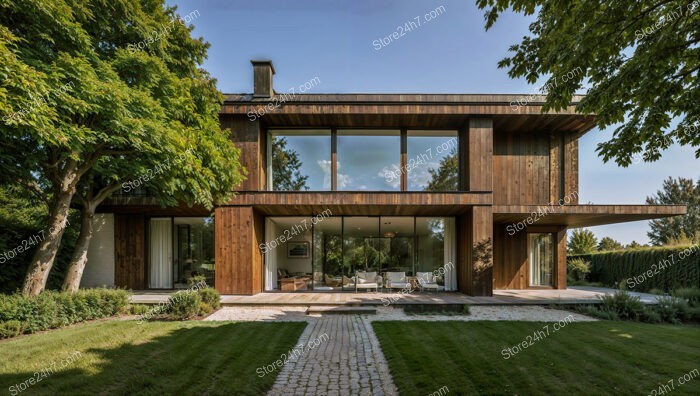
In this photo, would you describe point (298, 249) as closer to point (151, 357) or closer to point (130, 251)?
point (130, 251)

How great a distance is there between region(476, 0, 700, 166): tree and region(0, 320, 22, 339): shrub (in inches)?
389

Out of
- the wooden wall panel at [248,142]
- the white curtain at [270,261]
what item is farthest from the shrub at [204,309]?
the wooden wall panel at [248,142]

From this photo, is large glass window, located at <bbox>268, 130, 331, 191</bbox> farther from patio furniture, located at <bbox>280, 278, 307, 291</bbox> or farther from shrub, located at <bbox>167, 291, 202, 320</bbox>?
shrub, located at <bbox>167, 291, 202, 320</bbox>

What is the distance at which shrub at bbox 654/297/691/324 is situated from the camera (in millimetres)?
8195

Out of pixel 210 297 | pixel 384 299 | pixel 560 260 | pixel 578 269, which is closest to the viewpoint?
pixel 210 297

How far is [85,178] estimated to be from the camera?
8.75m

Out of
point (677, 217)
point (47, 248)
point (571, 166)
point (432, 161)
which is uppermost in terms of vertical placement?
point (432, 161)

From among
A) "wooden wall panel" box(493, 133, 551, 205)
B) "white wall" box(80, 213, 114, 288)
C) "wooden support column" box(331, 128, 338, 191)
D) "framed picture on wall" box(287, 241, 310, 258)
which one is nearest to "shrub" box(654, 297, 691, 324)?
"wooden wall panel" box(493, 133, 551, 205)

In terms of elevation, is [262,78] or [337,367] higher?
[262,78]

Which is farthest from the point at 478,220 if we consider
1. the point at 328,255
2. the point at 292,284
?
the point at 292,284

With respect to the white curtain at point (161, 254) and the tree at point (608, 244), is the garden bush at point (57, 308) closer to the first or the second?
the white curtain at point (161, 254)

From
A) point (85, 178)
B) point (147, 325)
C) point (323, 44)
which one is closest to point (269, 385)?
point (147, 325)

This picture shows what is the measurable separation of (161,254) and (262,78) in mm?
7395

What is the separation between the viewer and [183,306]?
767 cm
